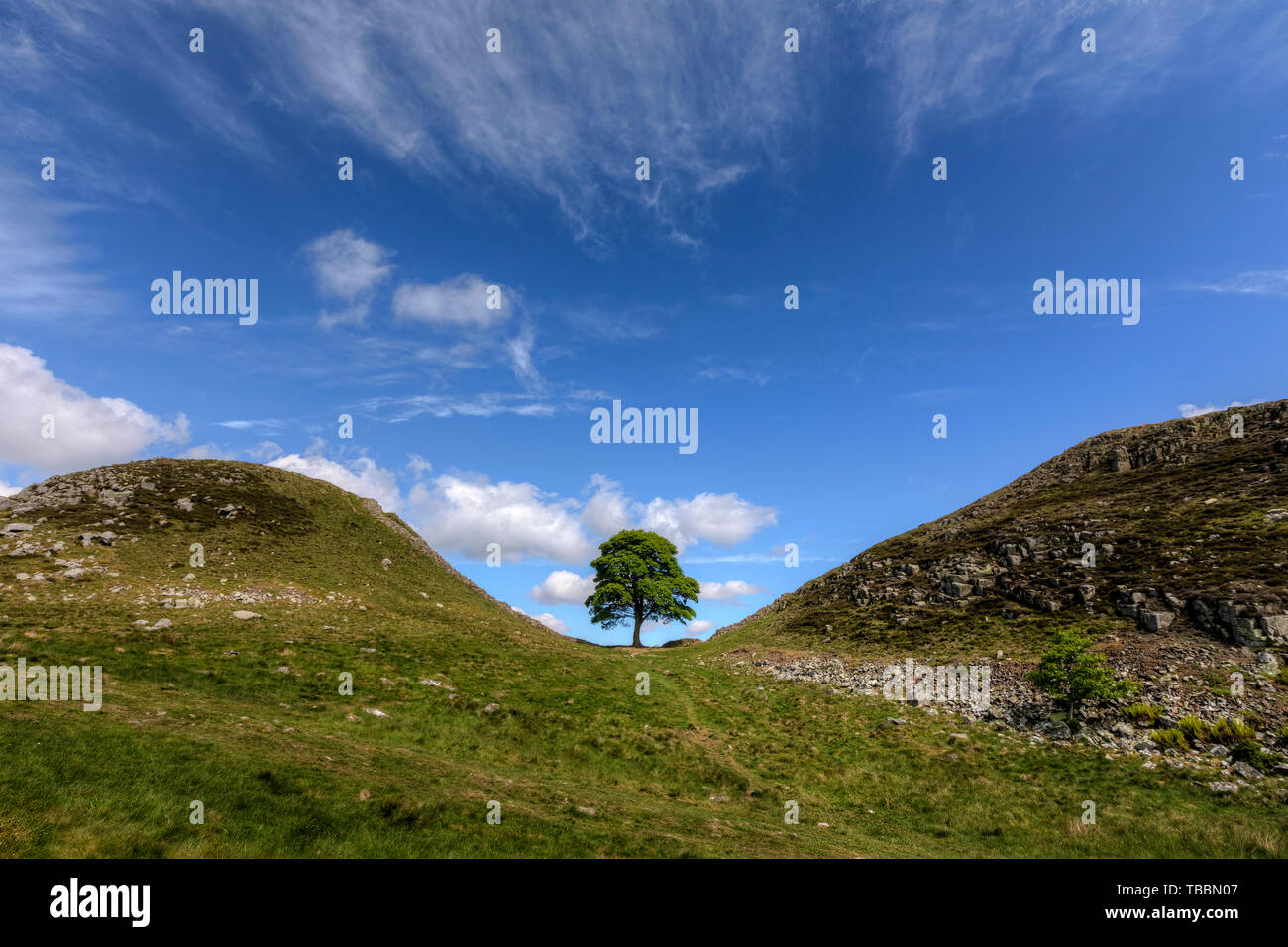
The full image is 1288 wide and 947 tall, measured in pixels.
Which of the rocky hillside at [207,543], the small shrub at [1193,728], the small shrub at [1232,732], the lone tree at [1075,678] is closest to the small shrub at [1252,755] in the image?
the small shrub at [1232,732]

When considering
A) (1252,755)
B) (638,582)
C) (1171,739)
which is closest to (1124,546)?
(1171,739)

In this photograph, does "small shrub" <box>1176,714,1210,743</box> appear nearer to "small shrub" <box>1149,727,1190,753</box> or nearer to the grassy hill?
"small shrub" <box>1149,727,1190,753</box>

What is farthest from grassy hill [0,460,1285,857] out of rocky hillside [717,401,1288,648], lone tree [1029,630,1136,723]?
rocky hillside [717,401,1288,648]

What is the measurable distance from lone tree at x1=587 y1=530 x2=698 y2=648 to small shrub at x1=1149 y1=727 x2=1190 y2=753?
1938 inches

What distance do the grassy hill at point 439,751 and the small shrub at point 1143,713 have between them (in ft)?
10.8

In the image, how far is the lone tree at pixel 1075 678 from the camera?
83.4ft

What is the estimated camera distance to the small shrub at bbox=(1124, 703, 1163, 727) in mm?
23984

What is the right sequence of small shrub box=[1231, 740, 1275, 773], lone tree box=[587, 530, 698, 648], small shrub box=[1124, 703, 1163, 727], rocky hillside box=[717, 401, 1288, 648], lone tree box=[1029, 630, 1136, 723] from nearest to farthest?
small shrub box=[1231, 740, 1275, 773] < small shrub box=[1124, 703, 1163, 727] < lone tree box=[1029, 630, 1136, 723] < rocky hillside box=[717, 401, 1288, 648] < lone tree box=[587, 530, 698, 648]

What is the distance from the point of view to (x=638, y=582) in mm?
68562
